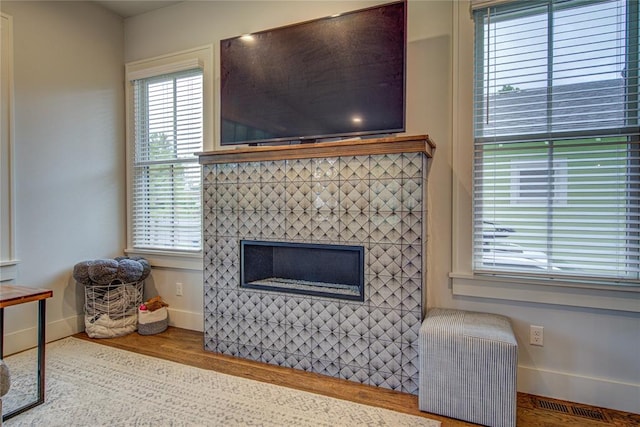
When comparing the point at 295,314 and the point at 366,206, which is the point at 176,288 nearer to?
the point at 295,314

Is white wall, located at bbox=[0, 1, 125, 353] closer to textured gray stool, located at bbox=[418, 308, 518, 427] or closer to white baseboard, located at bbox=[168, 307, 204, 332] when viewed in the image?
white baseboard, located at bbox=[168, 307, 204, 332]

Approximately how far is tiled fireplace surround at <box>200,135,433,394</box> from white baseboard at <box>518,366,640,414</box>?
0.73 metres

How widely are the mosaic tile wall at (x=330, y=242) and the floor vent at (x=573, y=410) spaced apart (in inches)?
29.3

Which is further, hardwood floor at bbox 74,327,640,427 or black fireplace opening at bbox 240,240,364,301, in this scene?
black fireplace opening at bbox 240,240,364,301

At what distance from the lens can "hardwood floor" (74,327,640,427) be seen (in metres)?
1.94

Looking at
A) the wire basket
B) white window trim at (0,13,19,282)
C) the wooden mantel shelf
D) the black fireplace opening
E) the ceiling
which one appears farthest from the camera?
the ceiling

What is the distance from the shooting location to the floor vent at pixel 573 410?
198 centimetres

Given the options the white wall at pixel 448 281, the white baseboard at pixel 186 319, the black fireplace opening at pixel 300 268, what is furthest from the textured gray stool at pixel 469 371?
the white baseboard at pixel 186 319

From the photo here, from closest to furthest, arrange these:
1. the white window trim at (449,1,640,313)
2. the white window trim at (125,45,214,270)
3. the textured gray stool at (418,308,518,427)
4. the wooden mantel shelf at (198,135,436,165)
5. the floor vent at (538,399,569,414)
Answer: the textured gray stool at (418,308,518,427) < the floor vent at (538,399,569,414) < the wooden mantel shelf at (198,135,436,165) < the white window trim at (449,1,640,313) < the white window trim at (125,45,214,270)

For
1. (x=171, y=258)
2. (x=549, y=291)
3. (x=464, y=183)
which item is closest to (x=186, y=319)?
(x=171, y=258)

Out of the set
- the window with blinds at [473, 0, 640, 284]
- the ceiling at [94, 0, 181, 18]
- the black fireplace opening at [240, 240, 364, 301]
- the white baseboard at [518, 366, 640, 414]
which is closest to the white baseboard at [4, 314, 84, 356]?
the black fireplace opening at [240, 240, 364, 301]

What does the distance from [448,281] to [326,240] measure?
869 millimetres

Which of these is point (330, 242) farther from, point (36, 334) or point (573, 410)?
point (36, 334)

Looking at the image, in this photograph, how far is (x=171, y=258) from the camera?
11.2ft
